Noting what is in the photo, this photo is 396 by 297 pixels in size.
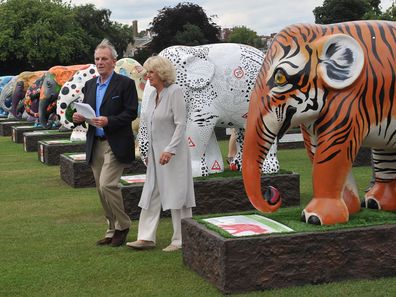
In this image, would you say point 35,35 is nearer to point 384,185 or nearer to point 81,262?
point 81,262

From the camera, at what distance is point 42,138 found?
17984 millimetres

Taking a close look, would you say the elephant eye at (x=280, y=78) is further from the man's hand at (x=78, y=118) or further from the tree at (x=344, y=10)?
the tree at (x=344, y=10)

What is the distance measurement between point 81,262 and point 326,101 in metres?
2.46

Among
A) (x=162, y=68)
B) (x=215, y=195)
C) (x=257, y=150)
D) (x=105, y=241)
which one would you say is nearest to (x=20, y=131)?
(x=215, y=195)

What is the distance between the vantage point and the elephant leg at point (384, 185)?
651 centimetres

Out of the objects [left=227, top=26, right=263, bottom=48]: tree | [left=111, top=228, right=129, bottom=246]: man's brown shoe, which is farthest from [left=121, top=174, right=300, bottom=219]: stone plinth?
[left=227, top=26, right=263, bottom=48]: tree

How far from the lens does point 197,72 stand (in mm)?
8758

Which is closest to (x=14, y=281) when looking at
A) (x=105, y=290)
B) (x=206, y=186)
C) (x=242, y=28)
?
(x=105, y=290)

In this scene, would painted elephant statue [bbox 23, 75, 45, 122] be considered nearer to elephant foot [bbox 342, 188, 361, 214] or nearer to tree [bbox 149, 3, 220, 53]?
elephant foot [bbox 342, 188, 361, 214]

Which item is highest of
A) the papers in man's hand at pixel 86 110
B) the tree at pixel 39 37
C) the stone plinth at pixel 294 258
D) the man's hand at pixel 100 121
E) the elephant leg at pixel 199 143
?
the tree at pixel 39 37

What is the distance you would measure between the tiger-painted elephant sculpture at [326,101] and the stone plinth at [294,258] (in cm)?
31

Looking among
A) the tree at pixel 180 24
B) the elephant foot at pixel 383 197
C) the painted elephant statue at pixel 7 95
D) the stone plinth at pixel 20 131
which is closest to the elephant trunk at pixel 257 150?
the elephant foot at pixel 383 197

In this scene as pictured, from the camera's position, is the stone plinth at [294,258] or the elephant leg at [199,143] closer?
the stone plinth at [294,258]

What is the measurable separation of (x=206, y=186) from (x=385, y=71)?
332 centimetres
